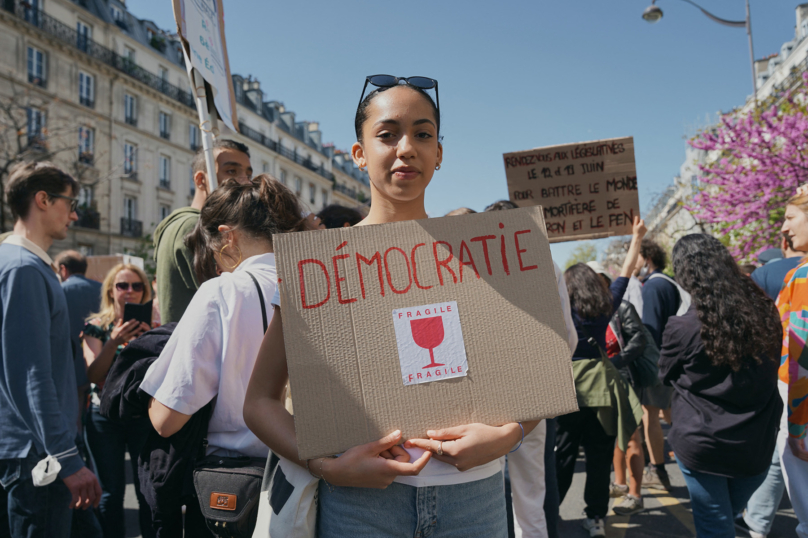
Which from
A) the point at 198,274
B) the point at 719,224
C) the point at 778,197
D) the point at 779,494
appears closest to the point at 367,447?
the point at 198,274

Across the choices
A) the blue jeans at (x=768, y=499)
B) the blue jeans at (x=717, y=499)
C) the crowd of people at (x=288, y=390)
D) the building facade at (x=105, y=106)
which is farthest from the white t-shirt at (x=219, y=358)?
the building facade at (x=105, y=106)

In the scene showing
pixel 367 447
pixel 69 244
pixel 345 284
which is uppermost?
pixel 69 244

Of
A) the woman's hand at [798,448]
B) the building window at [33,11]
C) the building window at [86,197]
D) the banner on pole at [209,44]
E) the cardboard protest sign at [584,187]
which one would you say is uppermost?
the building window at [33,11]

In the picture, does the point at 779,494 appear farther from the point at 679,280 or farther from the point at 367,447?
the point at 367,447

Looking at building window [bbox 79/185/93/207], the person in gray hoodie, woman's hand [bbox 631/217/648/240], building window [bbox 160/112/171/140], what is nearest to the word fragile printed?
the person in gray hoodie

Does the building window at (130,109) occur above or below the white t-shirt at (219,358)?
above

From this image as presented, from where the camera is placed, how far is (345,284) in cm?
126

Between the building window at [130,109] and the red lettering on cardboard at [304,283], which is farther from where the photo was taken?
the building window at [130,109]

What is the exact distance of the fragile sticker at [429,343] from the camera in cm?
123

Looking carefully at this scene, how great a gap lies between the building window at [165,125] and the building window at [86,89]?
456 centimetres

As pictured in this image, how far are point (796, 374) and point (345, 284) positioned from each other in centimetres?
255

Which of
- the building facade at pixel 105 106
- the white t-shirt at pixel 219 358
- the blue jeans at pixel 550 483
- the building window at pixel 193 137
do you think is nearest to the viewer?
the white t-shirt at pixel 219 358

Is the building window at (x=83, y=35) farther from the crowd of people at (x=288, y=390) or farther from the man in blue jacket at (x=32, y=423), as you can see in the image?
the man in blue jacket at (x=32, y=423)

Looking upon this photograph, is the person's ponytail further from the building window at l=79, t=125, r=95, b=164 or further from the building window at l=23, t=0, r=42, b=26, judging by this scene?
the building window at l=23, t=0, r=42, b=26
